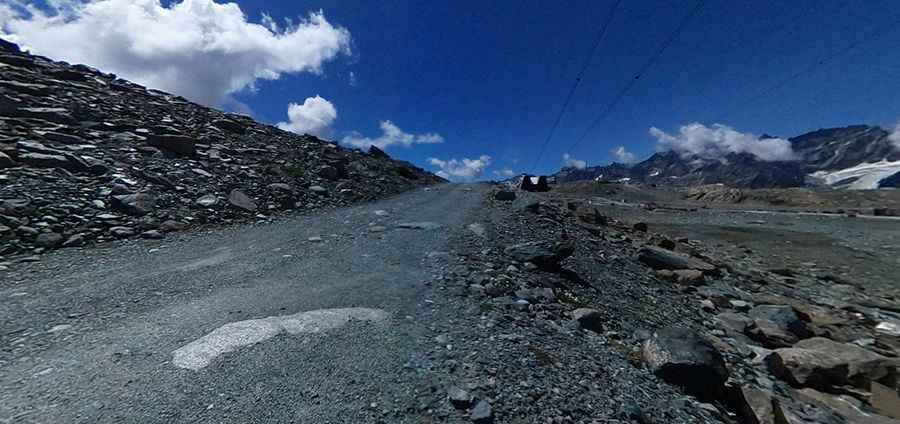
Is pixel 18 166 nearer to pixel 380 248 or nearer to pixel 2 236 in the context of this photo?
pixel 2 236

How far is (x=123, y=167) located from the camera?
10.3m

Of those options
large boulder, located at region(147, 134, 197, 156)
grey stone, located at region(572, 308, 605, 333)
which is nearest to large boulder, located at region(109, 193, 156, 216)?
large boulder, located at region(147, 134, 197, 156)

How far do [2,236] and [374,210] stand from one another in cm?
902

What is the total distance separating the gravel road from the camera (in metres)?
2.93

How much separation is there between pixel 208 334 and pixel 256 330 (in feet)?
1.65

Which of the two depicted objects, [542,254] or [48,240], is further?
[542,254]

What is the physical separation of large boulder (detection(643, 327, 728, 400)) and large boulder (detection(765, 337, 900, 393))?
90.8 inches

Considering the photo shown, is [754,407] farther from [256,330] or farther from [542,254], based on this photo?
[256,330]

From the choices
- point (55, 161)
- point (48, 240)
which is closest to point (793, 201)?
point (48, 240)

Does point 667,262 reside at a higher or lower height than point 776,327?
higher

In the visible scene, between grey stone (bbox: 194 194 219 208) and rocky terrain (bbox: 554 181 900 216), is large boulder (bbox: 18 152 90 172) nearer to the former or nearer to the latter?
grey stone (bbox: 194 194 219 208)

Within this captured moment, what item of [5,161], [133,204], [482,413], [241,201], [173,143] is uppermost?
[173,143]

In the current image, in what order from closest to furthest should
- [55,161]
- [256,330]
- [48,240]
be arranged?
[256,330] → [48,240] → [55,161]

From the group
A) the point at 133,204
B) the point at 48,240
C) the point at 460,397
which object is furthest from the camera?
the point at 133,204
